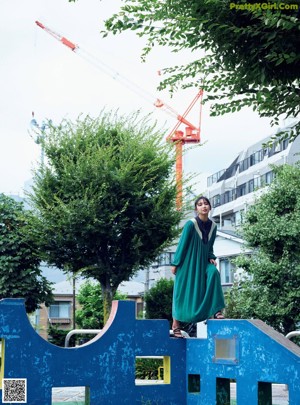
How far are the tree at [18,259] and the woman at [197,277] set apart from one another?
1741 centimetres

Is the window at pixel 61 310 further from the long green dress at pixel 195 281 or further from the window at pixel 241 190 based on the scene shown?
the long green dress at pixel 195 281

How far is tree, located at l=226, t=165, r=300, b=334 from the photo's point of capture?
22.7 m

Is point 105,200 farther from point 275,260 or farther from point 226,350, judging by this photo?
point 226,350

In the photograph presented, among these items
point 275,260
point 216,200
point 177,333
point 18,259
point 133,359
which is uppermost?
point 216,200

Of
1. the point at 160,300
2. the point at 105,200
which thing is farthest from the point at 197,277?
the point at 160,300

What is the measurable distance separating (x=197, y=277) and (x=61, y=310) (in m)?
44.6

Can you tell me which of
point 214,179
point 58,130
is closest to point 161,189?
point 58,130

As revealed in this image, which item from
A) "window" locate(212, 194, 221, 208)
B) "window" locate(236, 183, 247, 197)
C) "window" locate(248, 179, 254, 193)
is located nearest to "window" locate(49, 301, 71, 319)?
"window" locate(248, 179, 254, 193)

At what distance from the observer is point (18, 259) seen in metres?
28.0

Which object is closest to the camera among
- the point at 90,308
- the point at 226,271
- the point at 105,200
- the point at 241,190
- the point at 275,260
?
the point at 275,260

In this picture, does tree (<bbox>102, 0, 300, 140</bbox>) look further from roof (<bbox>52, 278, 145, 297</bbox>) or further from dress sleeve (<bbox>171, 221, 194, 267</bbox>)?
roof (<bbox>52, 278, 145, 297</bbox>)

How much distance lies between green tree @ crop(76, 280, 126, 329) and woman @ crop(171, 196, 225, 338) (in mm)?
29483

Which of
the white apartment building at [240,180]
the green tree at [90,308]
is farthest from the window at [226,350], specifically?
the white apartment building at [240,180]

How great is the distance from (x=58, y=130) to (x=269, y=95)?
1934cm
